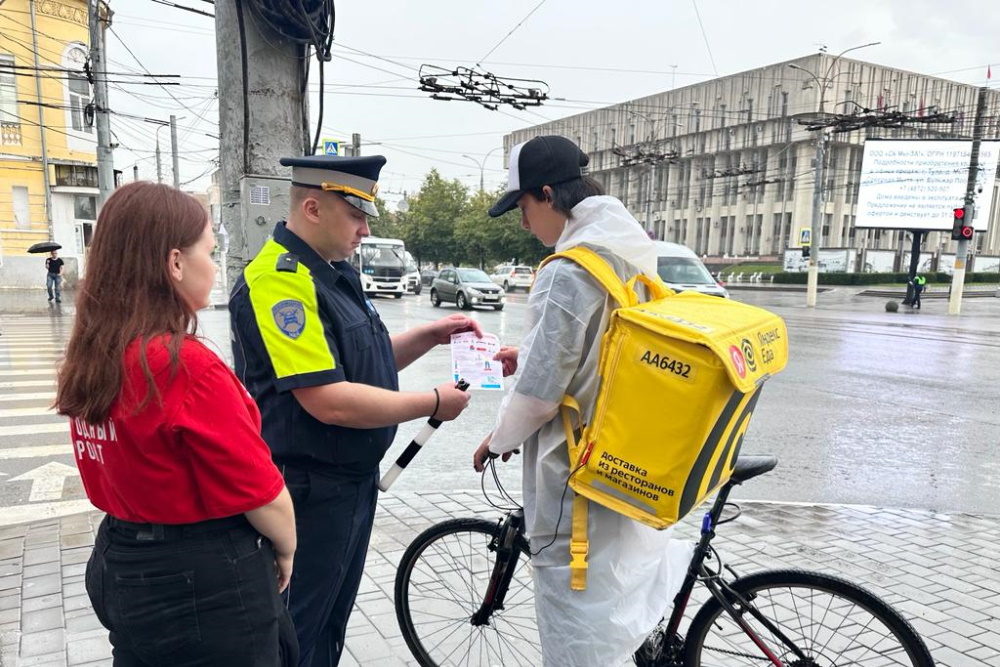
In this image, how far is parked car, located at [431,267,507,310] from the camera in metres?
22.8

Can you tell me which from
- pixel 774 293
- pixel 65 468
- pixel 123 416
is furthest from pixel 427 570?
pixel 774 293

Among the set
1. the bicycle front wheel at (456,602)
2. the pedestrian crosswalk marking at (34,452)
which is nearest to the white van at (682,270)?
the pedestrian crosswalk marking at (34,452)

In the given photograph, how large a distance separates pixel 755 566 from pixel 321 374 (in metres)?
3.09

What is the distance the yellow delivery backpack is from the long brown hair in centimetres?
110

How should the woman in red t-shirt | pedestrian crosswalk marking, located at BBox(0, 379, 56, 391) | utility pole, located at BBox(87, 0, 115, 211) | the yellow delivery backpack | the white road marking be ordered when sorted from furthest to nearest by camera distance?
utility pole, located at BBox(87, 0, 115, 211), the white road marking, pedestrian crosswalk marking, located at BBox(0, 379, 56, 391), the yellow delivery backpack, the woman in red t-shirt

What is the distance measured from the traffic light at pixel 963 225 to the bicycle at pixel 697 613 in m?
27.1

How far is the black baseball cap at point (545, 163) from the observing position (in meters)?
2.14

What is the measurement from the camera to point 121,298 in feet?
4.91

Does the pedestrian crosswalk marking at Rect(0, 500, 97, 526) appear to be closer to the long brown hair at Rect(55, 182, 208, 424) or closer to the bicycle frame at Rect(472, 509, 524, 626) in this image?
the bicycle frame at Rect(472, 509, 524, 626)

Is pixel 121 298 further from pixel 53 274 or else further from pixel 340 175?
pixel 53 274

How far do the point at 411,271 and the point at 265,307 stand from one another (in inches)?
1351

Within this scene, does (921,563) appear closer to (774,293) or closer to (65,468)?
(65,468)

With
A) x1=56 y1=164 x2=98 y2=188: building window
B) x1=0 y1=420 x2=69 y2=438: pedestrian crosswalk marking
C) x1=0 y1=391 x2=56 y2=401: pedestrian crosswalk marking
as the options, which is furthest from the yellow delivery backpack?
x1=56 y1=164 x2=98 y2=188: building window

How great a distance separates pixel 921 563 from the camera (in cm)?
409
